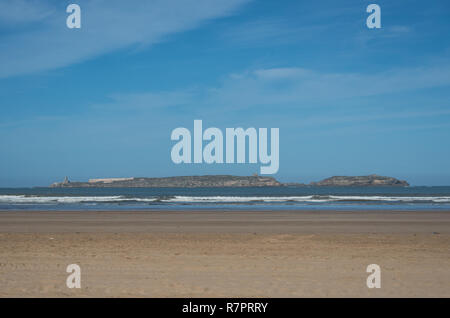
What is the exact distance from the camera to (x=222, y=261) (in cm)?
946

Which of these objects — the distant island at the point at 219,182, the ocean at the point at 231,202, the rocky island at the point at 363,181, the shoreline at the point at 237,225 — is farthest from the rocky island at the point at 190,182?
the shoreline at the point at 237,225

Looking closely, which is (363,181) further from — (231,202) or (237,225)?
(237,225)

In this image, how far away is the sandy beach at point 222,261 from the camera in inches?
267

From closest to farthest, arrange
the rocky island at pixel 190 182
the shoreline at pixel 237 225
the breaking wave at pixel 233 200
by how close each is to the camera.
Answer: the shoreline at pixel 237 225 → the breaking wave at pixel 233 200 → the rocky island at pixel 190 182

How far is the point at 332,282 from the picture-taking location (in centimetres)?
725

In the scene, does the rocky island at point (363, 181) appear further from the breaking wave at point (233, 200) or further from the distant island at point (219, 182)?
the breaking wave at point (233, 200)

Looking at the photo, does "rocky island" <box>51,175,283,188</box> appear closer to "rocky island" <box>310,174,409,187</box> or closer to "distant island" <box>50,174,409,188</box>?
"distant island" <box>50,174,409,188</box>

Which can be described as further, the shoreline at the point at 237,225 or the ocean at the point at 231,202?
the ocean at the point at 231,202

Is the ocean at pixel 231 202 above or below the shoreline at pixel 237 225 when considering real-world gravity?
below
